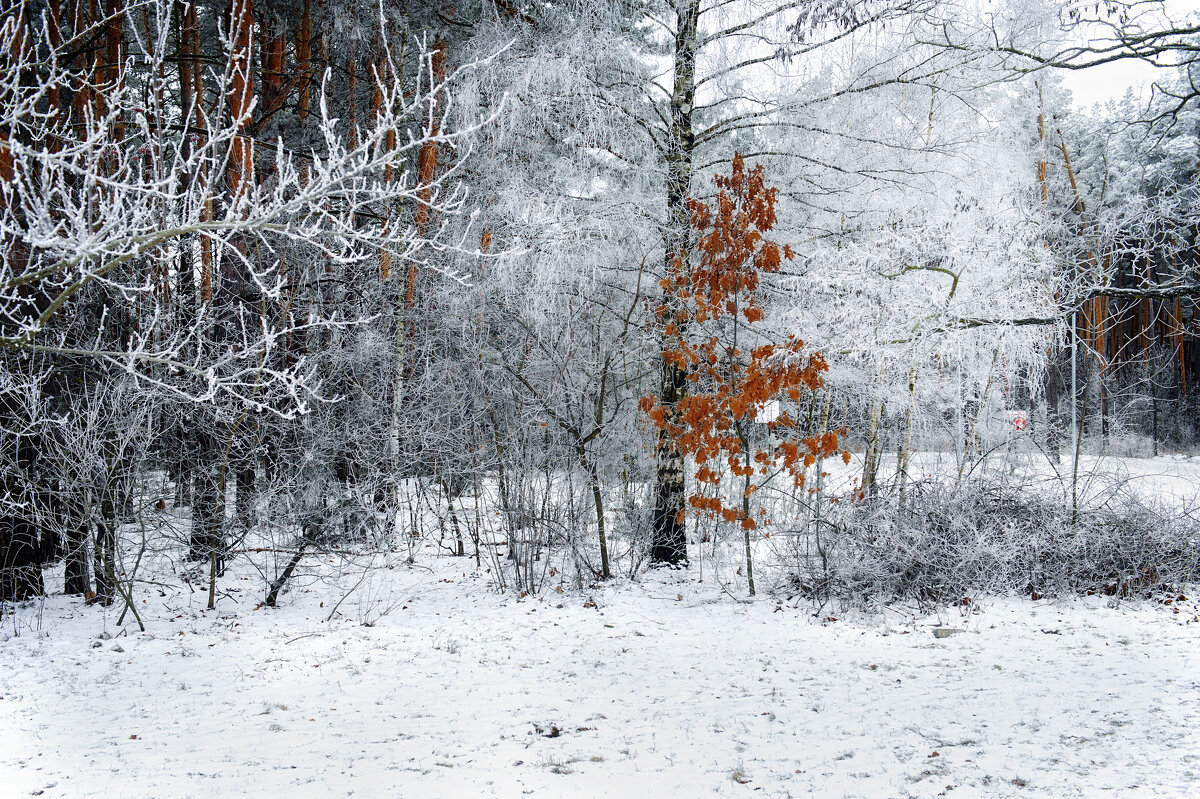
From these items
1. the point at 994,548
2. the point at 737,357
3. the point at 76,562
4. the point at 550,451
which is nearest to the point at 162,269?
the point at 76,562

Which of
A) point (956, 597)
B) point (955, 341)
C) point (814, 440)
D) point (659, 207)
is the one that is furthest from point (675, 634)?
point (955, 341)

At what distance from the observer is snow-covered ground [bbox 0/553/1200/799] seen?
3.83 meters

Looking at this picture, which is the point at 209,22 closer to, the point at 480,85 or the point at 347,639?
the point at 480,85

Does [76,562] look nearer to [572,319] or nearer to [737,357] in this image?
[572,319]

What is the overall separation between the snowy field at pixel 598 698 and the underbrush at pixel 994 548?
0.84 feet

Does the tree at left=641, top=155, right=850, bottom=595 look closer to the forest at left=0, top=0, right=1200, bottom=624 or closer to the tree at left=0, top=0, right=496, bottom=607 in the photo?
the forest at left=0, top=0, right=1200, bottom=624

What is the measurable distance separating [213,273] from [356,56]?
13.7 ft

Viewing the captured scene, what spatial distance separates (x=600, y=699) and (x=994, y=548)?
386 cm

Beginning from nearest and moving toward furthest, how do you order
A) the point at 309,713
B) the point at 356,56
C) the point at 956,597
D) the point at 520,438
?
the point at 309,713, the point at 956,597, the point at 520,438, the point at 356,56

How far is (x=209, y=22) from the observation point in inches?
444

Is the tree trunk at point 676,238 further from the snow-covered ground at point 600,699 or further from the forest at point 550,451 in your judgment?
the snow-covered ground at point 600,699

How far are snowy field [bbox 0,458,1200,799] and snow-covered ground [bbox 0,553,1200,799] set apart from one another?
0.02 meters

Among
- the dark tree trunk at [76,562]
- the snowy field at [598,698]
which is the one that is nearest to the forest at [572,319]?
the dark tree trunk at [76,562]

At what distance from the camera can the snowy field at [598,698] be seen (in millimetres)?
3834
